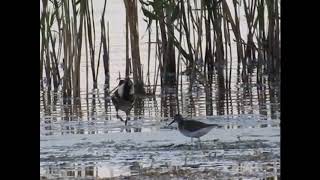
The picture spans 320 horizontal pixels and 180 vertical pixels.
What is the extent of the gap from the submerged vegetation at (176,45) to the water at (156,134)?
1 cm

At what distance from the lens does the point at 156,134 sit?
1.43 meters

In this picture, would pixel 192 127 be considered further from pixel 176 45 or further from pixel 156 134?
pixel 176 45

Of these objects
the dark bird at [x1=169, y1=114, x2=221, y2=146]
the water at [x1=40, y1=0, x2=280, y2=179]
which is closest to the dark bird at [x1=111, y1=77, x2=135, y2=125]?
the water at [x1=40, y1=0, x2=280, y2=179]

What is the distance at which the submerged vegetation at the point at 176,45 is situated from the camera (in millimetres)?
1490

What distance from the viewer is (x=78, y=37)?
158 cm

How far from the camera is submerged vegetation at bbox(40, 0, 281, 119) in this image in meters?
1.49

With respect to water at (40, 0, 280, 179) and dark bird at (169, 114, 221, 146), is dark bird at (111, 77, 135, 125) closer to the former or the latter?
water at (40, 0, 280, 179)

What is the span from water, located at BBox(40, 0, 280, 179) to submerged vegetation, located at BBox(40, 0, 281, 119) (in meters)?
0.01

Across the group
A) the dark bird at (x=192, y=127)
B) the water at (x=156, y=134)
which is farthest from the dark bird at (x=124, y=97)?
the dark bird at (x=192, y=127)

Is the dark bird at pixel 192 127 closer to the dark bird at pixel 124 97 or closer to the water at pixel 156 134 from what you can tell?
the water at pixel 156 134
